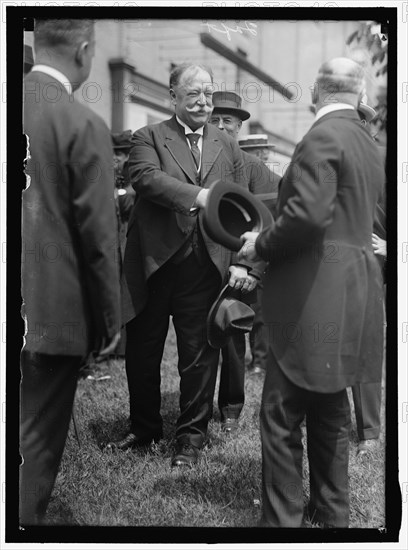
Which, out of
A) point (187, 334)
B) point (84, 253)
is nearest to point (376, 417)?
point (187, 334)

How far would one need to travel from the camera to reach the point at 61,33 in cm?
267

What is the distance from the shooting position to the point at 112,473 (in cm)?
336

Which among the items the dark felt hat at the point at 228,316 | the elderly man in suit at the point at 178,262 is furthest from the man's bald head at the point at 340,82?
the dark felt hat at the point at 228,316

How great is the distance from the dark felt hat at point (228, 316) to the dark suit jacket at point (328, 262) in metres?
0.43

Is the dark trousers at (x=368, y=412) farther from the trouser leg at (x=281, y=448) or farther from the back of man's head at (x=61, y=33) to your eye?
the back of man's head at (x=61, y=33)

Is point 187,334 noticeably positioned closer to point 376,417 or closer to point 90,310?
point 90,310

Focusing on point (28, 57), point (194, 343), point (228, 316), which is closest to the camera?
point (28, 57)

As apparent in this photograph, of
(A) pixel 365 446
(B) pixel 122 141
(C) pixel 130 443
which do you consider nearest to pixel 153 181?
(B) pixel 122 141

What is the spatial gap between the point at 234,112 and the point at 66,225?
1409 mm

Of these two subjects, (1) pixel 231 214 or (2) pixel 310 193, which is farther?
(1) pixel 231 214

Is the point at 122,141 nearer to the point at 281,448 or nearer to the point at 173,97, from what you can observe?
the point at 173,97

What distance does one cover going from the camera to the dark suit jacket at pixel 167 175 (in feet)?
11.2

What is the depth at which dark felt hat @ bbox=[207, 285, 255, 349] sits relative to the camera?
10.7ft

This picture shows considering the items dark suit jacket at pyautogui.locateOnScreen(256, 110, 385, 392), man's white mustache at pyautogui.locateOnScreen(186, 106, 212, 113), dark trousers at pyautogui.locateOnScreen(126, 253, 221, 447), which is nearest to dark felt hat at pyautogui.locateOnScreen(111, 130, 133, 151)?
man's white mustache at pyautogui.locateOnScreen(186, 106, 212, 113)
